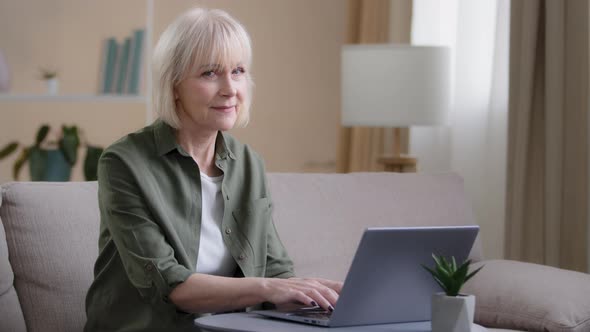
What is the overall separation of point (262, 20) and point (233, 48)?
123 inches

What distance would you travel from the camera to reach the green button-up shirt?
5.65 feet

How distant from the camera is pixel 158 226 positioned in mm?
1767

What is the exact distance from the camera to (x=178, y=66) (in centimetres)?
185

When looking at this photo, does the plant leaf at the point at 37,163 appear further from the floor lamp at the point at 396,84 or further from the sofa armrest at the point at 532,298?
the sofa armrest at the point at 532,298

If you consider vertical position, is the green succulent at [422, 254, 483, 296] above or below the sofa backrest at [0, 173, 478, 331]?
above

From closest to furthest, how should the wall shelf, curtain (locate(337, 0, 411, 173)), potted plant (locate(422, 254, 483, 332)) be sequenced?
potted plant (locate(422, 254, 483, 332)) < curtain (locate(337, 0, 411, 173)) < the wall shelf

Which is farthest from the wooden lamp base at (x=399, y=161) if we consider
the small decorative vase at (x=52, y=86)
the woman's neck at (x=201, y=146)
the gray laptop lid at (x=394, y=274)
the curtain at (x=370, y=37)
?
the gray laptop lid at (x=394, y=274)

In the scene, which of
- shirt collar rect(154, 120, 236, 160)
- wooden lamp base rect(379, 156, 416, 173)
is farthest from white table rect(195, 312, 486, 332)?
wooden lamp base rect(379, 156, 416, 173)

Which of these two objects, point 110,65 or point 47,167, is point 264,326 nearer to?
point 47,167

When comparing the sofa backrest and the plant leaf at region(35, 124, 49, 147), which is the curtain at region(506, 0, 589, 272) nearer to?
the sofa backrest

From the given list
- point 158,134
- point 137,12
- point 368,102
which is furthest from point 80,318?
point 137,12

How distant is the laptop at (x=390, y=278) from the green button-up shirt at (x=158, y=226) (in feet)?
0.90

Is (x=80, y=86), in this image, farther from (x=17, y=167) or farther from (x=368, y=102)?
(x=368, y=102)

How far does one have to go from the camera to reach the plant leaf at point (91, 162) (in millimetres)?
4367
